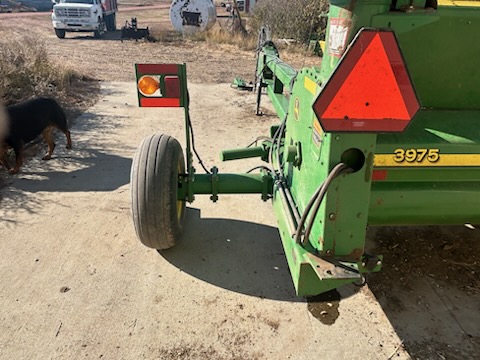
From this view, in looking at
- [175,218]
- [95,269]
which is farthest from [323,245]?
[95,269]

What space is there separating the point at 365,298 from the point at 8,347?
2203 mm

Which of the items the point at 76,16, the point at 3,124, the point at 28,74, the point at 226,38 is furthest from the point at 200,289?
the point at 76,16

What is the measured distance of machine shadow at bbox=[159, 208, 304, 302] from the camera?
9.84 feet

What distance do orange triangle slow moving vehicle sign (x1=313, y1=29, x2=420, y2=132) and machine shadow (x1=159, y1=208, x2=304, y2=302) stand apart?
4.96ft

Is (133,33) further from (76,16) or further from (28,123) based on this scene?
(28,123)

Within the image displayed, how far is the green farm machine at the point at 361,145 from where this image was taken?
5.74 ft

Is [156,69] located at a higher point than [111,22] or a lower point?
higher

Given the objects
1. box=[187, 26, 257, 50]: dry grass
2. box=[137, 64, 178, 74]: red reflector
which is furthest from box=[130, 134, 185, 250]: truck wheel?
box=[187, 26, 257, 50]: dry grass

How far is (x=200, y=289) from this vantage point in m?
2.95

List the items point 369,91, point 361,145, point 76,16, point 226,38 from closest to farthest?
point 369,91 < point 361,145 < point 226,38 < point 76,16

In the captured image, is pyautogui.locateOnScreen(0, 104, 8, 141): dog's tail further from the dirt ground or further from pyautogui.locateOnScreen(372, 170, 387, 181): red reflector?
pyautogui.locateOnScreen(372, 170, 387, 181): red reflector

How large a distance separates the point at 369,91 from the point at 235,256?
6.32 feet

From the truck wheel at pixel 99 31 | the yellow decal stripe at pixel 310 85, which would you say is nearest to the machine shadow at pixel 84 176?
the yellow decal stripe at pixel 310 85

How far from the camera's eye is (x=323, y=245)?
2.06m
